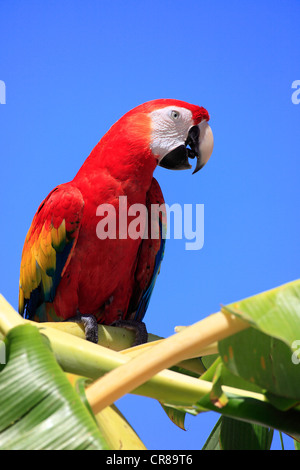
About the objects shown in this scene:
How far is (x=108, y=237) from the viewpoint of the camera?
3.93 feet

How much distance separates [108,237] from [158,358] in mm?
866

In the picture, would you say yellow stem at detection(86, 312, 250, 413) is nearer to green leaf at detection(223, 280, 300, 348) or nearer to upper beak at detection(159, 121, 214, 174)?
green leaf at detection(223, 280, 300, 348)

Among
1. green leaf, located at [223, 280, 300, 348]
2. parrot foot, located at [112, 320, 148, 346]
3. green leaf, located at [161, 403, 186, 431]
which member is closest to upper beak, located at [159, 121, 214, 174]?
parrot foot, located at [112, 320, 148, 346]

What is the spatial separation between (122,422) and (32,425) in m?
0.13

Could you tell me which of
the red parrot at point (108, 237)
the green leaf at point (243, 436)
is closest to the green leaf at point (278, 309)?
the green leaf at point (243, 436)

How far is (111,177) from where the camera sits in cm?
123

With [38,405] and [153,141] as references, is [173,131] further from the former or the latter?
[38,405]

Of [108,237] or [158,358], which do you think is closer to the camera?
[158,358]

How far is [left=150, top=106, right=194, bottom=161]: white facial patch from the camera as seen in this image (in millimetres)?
1251

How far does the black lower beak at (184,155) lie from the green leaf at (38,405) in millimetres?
961

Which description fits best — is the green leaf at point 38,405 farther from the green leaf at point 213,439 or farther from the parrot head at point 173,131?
the parrot head at point 173,131

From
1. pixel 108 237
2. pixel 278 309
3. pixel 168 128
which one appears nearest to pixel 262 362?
pixel 278 309

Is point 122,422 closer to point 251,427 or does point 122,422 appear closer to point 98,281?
point 251,427
